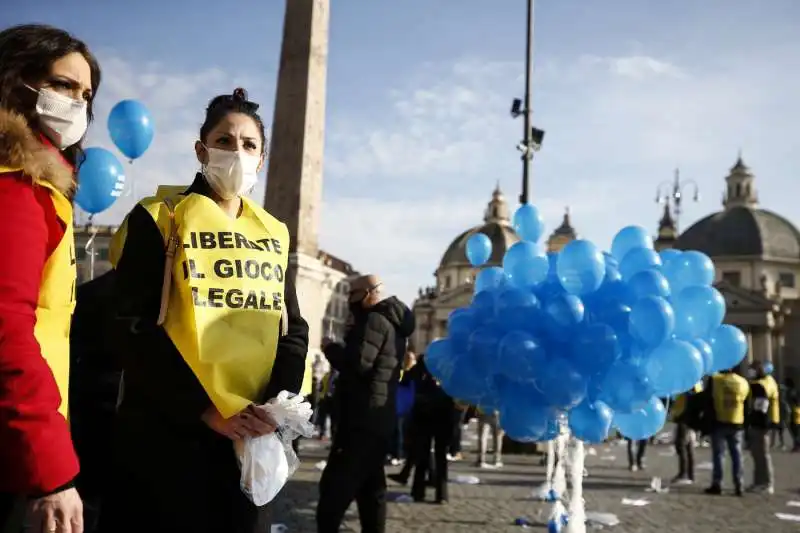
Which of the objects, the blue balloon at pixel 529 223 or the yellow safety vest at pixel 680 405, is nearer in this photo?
the blue balloon at pixel 529 223

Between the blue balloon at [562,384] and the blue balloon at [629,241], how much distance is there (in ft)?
4.06

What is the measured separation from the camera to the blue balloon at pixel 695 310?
514 centimetres

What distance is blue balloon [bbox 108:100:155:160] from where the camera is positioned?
8367 mm

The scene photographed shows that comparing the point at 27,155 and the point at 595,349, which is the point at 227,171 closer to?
the point at 27,155

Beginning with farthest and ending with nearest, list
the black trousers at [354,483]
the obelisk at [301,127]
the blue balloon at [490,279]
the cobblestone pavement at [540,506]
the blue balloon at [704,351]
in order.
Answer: the obelisk at [301,127], the cobblestone pavement at [540,506], the blue balloon at [490,279], the blue balloon at [704,351], the black trousers at [354,483]

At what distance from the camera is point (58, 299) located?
5.73 ft

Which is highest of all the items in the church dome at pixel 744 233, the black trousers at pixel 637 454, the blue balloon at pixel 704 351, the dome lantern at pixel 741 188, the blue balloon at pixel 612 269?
the dome lantern at pixel 741 188

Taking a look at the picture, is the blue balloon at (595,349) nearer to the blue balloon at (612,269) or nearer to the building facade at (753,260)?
the blue balloon at (612,269)

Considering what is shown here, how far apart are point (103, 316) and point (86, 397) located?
0.48 m

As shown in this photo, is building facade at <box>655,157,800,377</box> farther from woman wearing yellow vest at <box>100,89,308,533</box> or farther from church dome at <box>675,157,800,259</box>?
woman wearing yellow vest at <box>100,89,308,533</box>

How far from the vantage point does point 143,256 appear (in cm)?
224

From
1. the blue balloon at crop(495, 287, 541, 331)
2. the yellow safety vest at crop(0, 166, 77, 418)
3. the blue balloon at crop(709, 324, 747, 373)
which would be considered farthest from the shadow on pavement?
the yellow safety vest at crop(0, 166, 77, 418)

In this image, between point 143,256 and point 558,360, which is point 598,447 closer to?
point 558,360

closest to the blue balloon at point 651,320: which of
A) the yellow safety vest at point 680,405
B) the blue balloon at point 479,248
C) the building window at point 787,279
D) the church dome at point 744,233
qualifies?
the blue balloon at point 479,248
